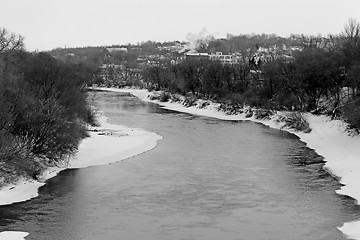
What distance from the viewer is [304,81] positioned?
4097cm

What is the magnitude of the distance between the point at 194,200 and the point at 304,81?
26497 mm

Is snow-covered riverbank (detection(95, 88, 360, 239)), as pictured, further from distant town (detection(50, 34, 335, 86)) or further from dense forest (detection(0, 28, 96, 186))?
distant town (detection(50, 34, 335, 86))

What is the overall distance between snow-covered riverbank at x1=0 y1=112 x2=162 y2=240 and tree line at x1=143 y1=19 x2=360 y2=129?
1232 cm

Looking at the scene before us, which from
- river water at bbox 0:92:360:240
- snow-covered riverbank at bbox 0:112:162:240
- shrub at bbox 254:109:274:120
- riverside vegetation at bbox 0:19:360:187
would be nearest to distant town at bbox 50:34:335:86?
riverside vegetation at bbox 0:19:360:187

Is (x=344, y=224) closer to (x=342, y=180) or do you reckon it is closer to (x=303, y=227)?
Answer: (x=303, y=227)

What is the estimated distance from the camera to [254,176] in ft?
68.6

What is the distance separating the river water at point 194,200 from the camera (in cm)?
1377

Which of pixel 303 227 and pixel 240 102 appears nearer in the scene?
pixel 303 227

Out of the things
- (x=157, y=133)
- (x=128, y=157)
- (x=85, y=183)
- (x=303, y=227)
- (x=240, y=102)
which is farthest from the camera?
→ (x=240, y=102)

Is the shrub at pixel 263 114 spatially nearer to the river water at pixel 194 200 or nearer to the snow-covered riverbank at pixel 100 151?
the snow-covered riverbank at pixel 100 151

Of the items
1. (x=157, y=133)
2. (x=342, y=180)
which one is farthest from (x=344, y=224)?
(x=157, y=133)

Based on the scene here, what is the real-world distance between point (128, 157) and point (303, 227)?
12946 millimetres

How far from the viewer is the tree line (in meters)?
36.2

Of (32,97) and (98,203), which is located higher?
(32,97)
